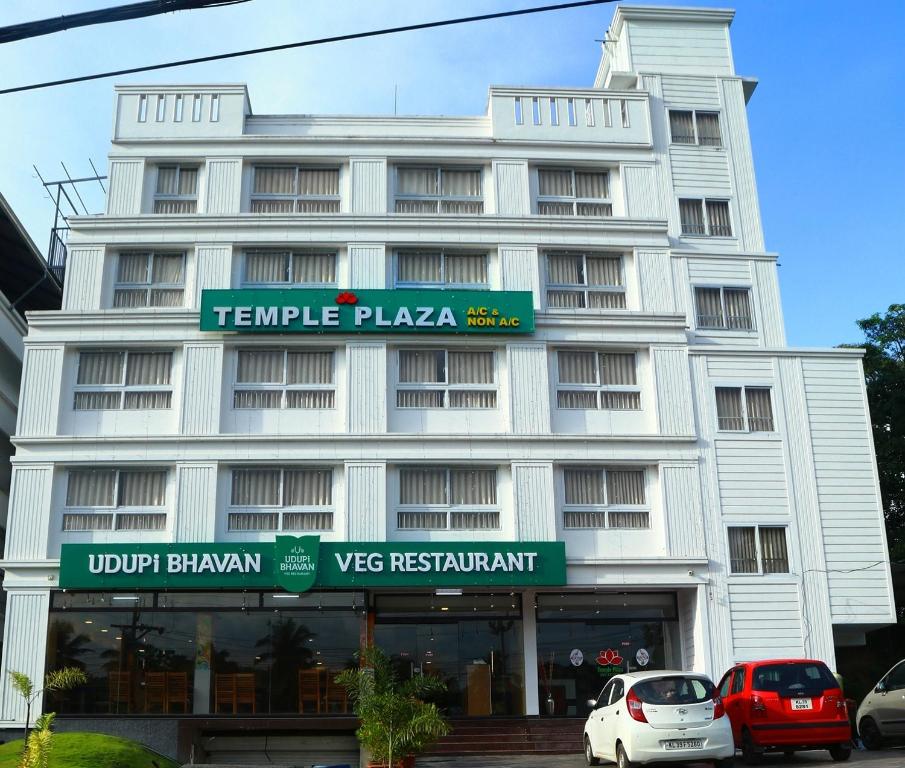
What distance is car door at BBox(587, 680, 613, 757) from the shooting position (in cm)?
1648

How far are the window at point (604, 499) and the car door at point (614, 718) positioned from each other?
308 inches

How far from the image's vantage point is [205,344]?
24.6 meters

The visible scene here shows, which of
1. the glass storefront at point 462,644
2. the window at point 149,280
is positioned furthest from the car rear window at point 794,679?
the window at point 149,280

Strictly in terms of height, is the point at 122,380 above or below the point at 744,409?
above

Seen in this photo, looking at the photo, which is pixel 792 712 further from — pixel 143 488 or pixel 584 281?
pixel 143 488

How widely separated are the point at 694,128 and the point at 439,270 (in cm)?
791

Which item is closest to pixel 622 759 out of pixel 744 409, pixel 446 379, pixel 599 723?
pixel 599 723

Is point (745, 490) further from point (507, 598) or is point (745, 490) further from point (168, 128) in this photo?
point (168, 128)

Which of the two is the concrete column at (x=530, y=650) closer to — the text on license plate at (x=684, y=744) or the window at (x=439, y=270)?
the window at (x=439, y=270)

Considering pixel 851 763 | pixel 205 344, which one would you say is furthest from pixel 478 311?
pixel 851 763

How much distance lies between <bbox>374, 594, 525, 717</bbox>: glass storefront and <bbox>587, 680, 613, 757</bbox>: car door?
6.51 m

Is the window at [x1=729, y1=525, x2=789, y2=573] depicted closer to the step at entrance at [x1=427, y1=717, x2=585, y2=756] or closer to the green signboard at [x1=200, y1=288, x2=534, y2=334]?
the step at entrance at [x1=427, y1=717, x2=585, y2=756]

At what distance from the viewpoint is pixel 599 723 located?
657 inches

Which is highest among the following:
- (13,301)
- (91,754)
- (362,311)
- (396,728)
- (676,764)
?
(13,301)
